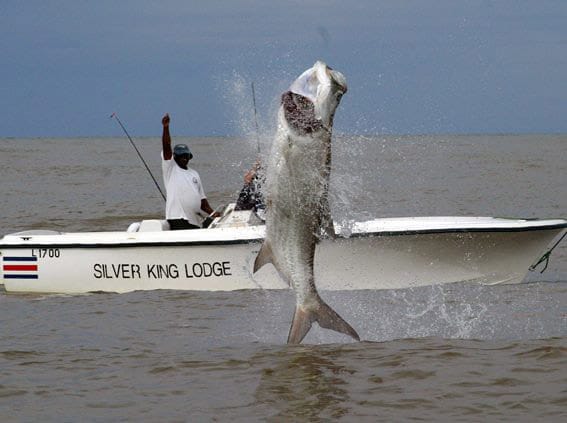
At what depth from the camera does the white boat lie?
10711mm

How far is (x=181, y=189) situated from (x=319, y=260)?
6.22 ft

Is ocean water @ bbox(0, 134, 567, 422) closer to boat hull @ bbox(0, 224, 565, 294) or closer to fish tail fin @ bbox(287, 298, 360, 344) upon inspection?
boat hull @ bbox(0, 224, 565, 294)

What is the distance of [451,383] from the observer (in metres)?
6.61

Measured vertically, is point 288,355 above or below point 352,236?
below

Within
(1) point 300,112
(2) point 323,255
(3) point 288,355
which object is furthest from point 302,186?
(2) point 323,255

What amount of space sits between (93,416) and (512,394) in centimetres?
268

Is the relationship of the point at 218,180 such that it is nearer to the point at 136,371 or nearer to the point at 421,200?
the point at 421,200

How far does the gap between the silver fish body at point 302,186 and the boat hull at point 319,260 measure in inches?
153

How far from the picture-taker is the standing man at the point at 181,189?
11.4 meters

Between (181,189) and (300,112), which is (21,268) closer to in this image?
(181,189)

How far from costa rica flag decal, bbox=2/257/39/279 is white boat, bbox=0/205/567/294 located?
157 millimetres

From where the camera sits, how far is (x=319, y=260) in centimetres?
1077

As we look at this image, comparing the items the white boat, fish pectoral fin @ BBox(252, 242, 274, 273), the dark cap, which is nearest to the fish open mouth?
fish pectoral fin @ BBox(252, 242, 274, 273)

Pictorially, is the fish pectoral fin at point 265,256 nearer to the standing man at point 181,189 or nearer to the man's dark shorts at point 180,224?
the standing man at point 181,189
